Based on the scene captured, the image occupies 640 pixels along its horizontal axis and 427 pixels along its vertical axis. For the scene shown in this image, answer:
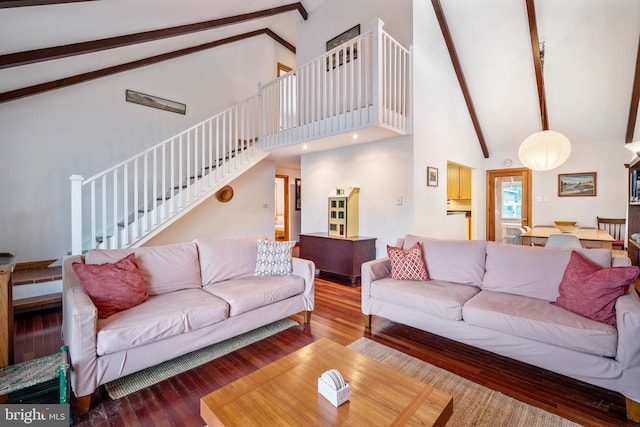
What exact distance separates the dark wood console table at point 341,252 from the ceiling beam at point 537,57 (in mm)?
3692

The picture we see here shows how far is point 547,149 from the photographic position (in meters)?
3.81

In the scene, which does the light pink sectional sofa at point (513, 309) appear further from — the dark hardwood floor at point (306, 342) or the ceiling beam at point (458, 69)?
the ceiling beam at point (458, 69)

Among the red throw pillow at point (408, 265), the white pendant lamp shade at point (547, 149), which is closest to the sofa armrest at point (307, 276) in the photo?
the red throw pillow at point (408, 265)

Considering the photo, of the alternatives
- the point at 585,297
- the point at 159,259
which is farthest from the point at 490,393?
Result: the point at 159,259

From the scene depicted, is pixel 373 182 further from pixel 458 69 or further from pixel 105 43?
pixel 105 43

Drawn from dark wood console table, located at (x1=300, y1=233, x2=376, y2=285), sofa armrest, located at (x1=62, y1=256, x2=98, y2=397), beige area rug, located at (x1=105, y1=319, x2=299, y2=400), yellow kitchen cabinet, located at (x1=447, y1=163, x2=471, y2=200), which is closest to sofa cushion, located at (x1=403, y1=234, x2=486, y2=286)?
dark wood console table, located at (x1=300, y1=233, x2=376, y2=285)

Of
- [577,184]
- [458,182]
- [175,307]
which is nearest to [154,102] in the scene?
[175,307]

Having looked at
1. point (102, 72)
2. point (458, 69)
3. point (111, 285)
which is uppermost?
point (458, 69)

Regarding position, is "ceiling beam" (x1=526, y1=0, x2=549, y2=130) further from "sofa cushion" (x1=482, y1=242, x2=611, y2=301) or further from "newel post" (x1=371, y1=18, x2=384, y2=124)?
"sofa cushion" (x1=482, y1=242, x2=611, y2=301)

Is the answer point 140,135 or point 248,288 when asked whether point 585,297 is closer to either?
point 248,288

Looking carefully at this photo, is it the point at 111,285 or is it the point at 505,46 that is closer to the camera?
the point at 111,285

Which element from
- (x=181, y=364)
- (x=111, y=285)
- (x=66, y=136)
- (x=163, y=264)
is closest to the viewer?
(x=111, y=285)

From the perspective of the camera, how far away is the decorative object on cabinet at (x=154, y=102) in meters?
4.62

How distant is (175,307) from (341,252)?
266 cm
